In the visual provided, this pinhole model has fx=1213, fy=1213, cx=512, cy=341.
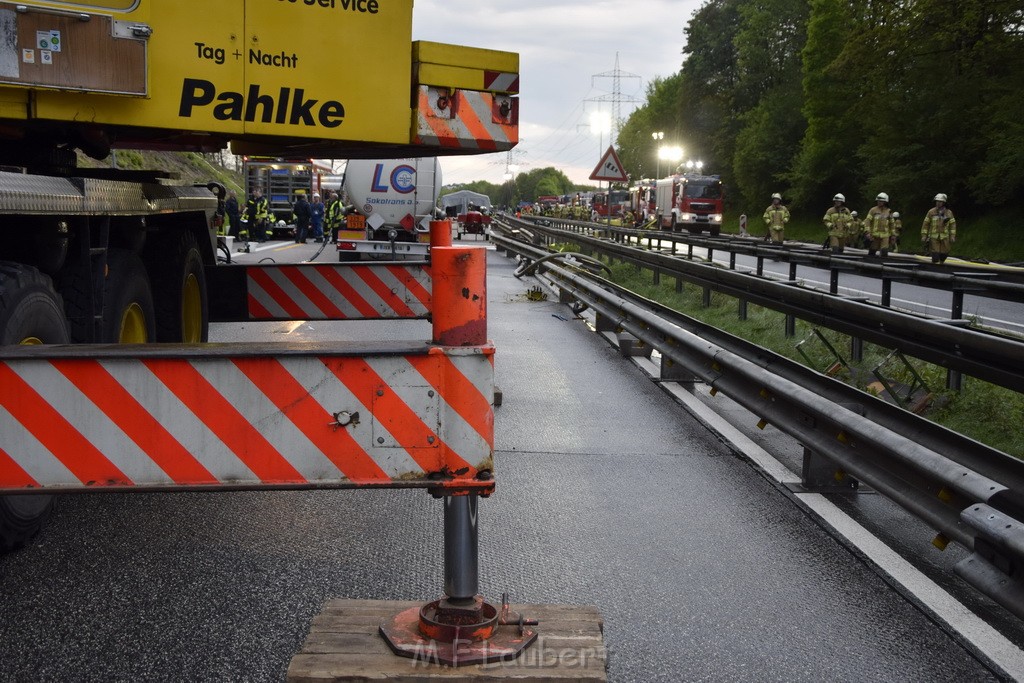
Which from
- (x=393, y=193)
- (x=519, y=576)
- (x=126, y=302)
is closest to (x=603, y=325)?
(x=126, y=302)

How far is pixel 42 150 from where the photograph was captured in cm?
588

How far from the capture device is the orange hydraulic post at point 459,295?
3389 millimetres

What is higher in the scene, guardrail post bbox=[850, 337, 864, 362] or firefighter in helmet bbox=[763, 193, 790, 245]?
firefighter in helmet bbox=[763, 193, 790, 245]

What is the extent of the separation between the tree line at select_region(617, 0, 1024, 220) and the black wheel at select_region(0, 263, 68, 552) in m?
44.7

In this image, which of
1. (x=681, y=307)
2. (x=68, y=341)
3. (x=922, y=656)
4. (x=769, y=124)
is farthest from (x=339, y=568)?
(x=769, y=124)

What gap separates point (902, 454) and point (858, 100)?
68362mm

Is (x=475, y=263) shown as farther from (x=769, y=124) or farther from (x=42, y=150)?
(x=769, y=124)

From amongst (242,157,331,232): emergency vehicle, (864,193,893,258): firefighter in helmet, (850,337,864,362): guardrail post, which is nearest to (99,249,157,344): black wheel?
(850,337,864,362): guardrail post

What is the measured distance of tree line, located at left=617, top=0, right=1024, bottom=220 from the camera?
48562 millimetres

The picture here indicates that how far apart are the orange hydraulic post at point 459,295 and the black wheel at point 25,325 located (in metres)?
1.91

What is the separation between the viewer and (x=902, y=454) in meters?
4.91

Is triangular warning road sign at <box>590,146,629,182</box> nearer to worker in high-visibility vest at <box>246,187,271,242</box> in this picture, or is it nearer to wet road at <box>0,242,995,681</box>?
worker in high-visibility vest at <box>246,187,271,242</box>

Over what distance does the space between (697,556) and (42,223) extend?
3.22 meters

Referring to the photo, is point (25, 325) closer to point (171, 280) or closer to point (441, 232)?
point (441, 232)
